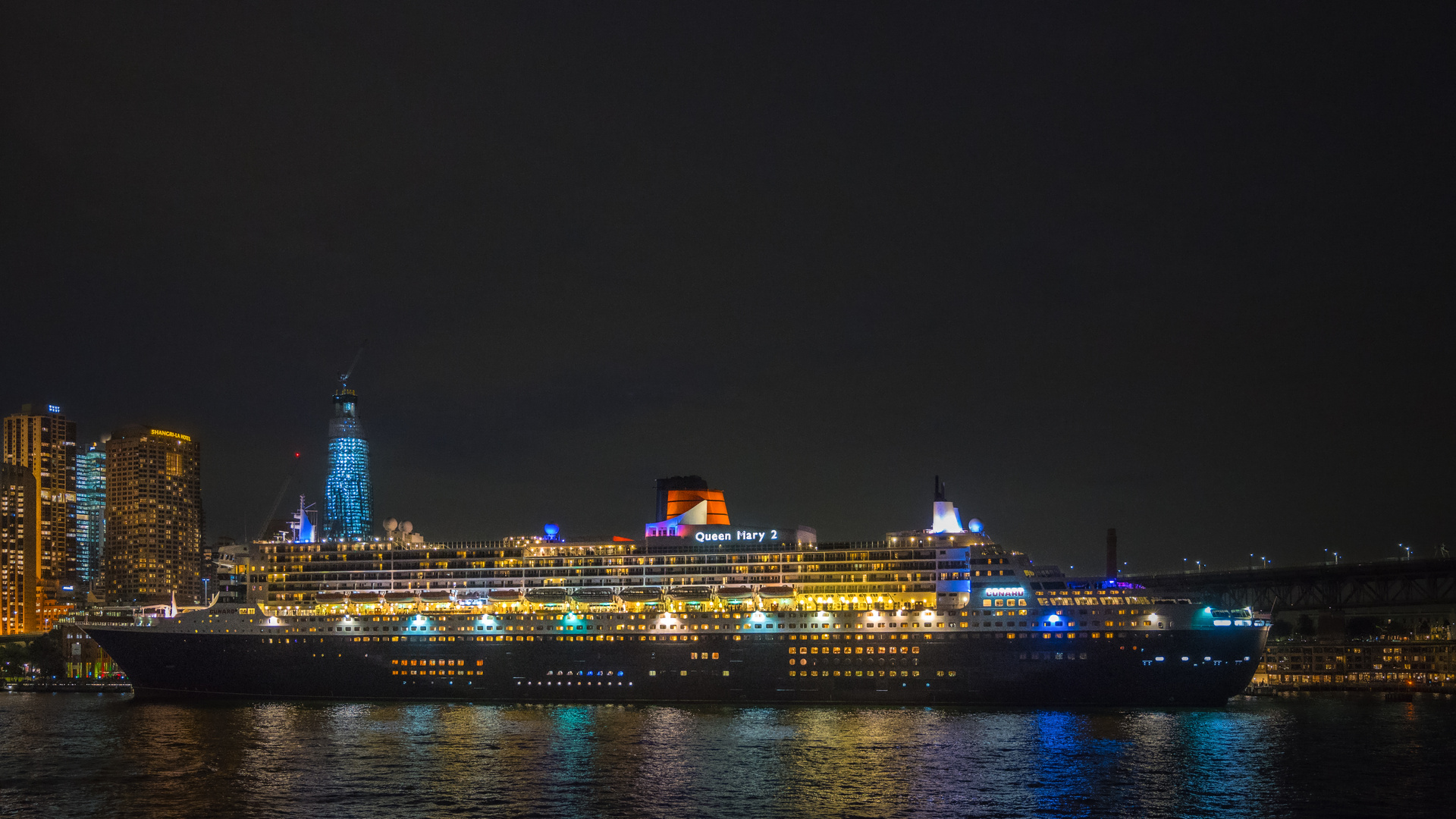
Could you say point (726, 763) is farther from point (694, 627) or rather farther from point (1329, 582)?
point (1329, 582)

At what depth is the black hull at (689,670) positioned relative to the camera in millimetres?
76250

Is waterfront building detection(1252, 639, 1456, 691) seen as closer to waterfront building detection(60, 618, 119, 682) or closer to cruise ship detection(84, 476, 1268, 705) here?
cruise ship detection(84, 476, 1268, 705)

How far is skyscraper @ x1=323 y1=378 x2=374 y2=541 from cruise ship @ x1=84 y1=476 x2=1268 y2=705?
6784cm

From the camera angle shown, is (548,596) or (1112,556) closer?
(548,596)

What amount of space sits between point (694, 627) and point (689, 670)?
2.76 m

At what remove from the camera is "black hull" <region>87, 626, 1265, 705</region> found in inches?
3002

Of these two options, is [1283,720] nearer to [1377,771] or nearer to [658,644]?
[1377,771]

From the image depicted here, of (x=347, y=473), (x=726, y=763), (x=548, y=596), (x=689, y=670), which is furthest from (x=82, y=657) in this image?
(x=726, y=763)

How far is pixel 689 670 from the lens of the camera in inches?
3184

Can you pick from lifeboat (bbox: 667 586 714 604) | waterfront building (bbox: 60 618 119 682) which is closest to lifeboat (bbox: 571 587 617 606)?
lifeboat (bbox: 667 586 714 604)

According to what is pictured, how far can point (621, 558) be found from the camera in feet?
287

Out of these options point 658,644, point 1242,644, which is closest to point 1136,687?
point 1242,644

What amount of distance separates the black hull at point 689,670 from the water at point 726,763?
233 centimetres

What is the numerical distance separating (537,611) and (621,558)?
23.3 feet
